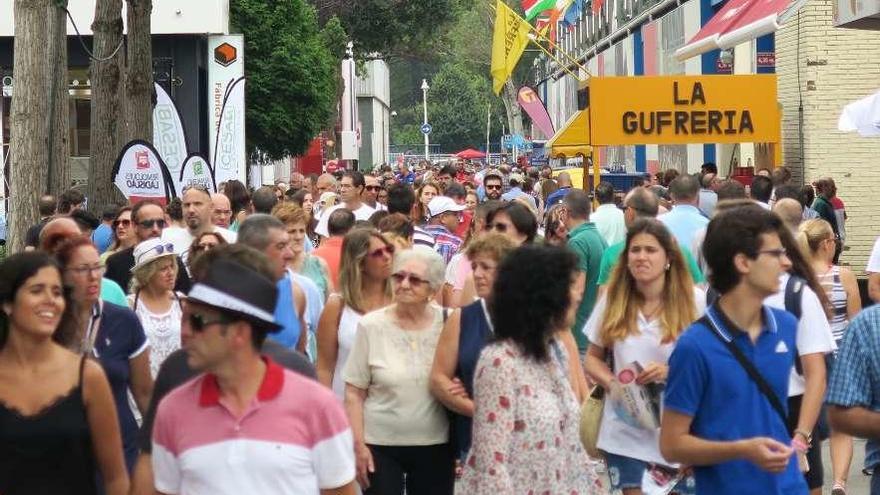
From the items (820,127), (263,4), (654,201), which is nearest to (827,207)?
(820,127)

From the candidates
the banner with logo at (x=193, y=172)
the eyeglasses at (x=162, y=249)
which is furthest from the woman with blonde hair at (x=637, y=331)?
the banner with logo at (x=193, y=172)

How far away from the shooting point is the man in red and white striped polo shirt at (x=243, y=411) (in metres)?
4.46

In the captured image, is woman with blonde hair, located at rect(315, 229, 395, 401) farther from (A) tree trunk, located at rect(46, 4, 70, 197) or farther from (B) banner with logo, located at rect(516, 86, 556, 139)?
(B) banner with logo, located at rect(516, 86, 556, 139)

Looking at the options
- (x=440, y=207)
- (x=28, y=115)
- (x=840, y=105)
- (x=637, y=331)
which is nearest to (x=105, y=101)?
(x=28, y=115)

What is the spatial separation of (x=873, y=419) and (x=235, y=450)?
1849 millimetres

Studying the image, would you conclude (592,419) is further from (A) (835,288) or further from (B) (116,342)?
(A) (835,288)

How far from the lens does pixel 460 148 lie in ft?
484

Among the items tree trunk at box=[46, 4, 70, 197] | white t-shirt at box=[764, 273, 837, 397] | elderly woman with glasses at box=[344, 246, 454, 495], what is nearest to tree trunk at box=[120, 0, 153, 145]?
tree trunk at box=[46, 4, 70, 197]

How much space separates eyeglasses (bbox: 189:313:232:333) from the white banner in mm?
16608

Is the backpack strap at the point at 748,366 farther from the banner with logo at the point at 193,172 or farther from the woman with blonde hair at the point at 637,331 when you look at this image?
the banner with logo at the point at 193,172

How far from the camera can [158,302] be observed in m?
8.46

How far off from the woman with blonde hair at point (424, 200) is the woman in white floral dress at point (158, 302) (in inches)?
298

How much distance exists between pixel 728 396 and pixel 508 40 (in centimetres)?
3140

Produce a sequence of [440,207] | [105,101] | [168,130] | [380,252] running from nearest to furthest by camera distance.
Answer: [380,252]
[440,207]
[105,101]
[168,130]
